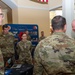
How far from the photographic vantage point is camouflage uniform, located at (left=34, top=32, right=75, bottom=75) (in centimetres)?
201

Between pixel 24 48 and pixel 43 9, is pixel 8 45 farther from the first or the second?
pixel 43 9

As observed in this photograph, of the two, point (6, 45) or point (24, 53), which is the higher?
→ point (6, 45)

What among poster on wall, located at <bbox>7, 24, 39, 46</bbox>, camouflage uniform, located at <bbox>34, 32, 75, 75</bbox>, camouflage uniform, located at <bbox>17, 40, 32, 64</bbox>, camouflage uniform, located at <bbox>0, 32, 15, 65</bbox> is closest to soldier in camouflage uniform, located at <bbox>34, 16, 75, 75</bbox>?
camouflage uniform, located at <bbox>34, 32, 75, 75</bbox>

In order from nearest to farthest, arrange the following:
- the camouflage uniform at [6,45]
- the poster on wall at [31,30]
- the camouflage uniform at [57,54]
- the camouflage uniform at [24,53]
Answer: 1. the camouflage uniform at [57,54]
2. the camouflage uniform at [6,45]
3. the camouflage uniform at [24,53]
4. the poster on wall at [31,30]

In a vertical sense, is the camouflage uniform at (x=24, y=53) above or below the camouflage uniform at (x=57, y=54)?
below

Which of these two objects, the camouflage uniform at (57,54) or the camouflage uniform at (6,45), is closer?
the camouflage uniform at (57,54)

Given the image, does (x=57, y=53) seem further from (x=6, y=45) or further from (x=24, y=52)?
(x=24, y=52)

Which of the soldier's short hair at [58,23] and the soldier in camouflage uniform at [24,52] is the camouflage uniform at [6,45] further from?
the soldier's short hair at [58,23]

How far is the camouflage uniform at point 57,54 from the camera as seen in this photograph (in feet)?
6.58

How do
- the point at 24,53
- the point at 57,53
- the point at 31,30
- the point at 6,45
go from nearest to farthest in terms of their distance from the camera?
1. the point at 57,53
2. the point at 6,45
3. the point at 24,53
4. the point at 31,30

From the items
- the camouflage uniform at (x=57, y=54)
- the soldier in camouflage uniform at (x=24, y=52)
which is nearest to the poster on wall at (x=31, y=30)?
the soldier in camouflage uniform at (x=24, y=52)

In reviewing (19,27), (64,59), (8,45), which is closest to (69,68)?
Result: (64,59)

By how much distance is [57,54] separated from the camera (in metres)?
2.01

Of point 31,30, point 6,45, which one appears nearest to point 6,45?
point 6,45
